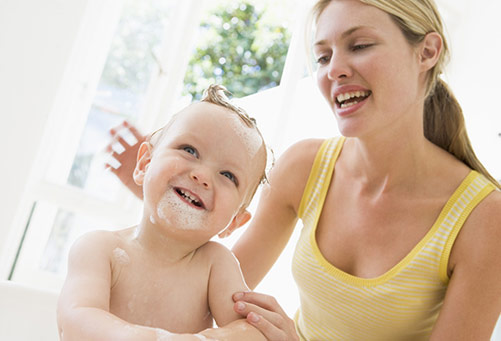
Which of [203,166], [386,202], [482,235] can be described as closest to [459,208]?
[482,235]

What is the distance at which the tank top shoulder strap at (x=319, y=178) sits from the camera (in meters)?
1.44

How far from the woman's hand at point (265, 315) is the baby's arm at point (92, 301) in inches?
5.8

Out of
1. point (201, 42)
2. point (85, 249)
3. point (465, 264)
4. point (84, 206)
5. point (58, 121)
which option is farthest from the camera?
point (201, 42)

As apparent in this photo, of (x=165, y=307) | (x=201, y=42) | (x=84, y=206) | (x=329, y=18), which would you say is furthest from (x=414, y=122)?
(x=201, y=42)

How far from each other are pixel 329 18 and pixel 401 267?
64cm

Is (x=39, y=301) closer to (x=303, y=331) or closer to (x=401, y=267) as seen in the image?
(x=303, y=331)

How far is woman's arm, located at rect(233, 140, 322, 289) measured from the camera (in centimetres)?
142

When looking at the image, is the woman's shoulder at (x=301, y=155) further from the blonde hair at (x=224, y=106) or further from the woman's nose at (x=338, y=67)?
the blonde hair at (x=224, y=106)

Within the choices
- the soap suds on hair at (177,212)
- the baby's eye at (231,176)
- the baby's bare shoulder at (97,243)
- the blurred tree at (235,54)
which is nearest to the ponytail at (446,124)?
the baby's eye at (231,176)

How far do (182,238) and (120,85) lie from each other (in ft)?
5.97

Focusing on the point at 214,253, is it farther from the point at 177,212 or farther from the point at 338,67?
the point at 338,67

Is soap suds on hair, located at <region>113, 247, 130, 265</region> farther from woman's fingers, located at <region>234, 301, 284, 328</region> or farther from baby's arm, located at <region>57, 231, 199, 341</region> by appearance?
woman's fingers, located at <region>234, 301, 284, 328</region>

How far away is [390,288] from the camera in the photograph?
1.22m

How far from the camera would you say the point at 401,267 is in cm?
123
